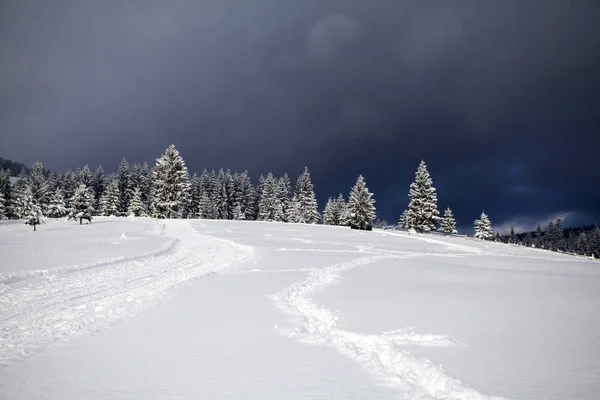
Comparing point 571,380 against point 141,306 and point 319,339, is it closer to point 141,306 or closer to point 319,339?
point 319,339

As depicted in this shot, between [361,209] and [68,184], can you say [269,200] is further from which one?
[68,184]

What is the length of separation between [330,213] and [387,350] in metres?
75.2

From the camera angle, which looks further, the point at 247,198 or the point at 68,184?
the point at 68,184

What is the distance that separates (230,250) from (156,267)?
325 inches

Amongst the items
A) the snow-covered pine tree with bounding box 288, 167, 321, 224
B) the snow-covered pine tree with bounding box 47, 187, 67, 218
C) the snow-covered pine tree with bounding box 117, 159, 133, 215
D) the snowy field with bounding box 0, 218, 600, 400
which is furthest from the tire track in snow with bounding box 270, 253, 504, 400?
the snow-covered pine tree with bounding box 117, 159, 133, 215

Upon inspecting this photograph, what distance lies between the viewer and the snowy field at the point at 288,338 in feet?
15.5

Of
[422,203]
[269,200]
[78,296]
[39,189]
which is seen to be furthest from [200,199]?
[78,296]

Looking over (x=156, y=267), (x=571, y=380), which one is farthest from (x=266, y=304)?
(x=156, y=267)

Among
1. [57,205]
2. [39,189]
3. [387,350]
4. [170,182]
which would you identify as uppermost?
[170,182]

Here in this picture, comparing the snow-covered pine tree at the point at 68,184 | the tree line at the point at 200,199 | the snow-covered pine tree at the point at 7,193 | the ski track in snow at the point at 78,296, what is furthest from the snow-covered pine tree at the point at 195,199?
the ski track in snow at the point at 78,296

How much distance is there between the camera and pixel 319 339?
6691 millimetres

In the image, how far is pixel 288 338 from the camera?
6754 mm

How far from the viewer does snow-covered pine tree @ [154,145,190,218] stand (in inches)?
2402

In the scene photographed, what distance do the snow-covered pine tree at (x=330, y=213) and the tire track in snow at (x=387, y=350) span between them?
70.8 m
